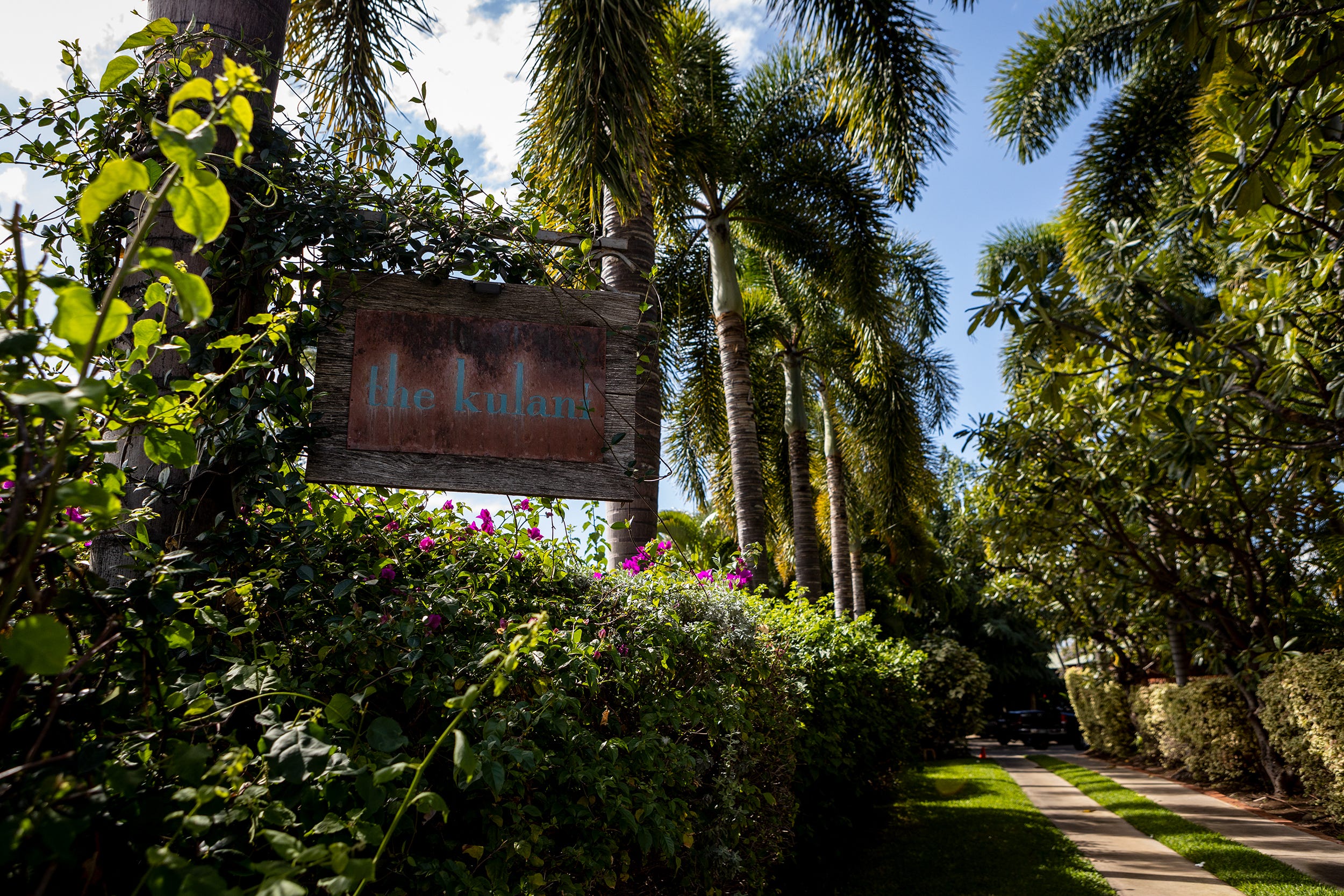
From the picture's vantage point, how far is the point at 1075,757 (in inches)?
756

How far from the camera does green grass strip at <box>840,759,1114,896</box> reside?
627cm

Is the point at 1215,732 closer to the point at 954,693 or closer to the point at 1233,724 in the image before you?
the point at 1233,724

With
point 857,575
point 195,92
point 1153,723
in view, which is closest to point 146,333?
point 195,92

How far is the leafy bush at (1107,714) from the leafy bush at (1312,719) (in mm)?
7983

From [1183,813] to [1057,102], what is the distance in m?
10.3

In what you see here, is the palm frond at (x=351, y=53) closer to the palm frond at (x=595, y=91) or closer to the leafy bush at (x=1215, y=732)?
the palm frond at (x=595, y=91)

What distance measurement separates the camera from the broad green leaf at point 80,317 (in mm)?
949

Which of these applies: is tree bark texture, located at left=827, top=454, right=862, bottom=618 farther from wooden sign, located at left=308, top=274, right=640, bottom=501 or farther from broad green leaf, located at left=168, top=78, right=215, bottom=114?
broad green leaf, located at left=168, top=78, right=215, bottom=114

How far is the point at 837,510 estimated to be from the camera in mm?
17438

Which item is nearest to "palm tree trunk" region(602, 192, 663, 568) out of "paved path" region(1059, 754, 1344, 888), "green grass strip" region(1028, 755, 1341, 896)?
"green grass strip" region(1028, 755, 1341, 896)

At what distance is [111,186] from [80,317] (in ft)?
0.55

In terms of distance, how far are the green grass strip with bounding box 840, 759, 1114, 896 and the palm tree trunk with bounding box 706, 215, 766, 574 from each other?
3.61m

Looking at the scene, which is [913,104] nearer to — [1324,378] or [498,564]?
[1324,378]

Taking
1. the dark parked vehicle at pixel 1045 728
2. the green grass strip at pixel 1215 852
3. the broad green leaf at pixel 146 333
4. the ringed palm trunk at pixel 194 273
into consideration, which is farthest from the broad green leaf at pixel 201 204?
the dark parked vehicle at pixel 1045 728
